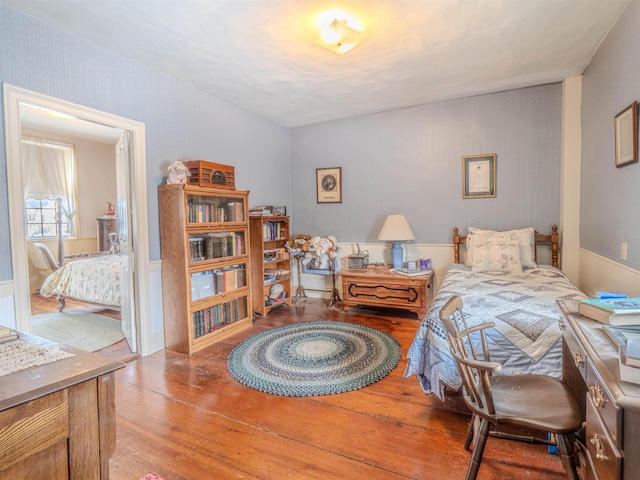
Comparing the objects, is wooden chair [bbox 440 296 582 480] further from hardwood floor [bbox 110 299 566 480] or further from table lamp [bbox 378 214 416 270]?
table lamp [bbox 378 214 416 270]

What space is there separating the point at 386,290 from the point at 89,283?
11.9 feet

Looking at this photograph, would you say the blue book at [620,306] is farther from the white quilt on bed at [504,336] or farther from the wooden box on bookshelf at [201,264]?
the wooden box on bookshelf at [201,264]

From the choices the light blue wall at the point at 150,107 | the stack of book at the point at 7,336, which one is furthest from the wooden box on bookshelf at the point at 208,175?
the stack of book at the point at 7,336

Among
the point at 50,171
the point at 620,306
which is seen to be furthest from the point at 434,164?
the point at 50,171

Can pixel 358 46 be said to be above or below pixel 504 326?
above

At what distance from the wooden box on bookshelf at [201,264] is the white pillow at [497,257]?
2.47 meters

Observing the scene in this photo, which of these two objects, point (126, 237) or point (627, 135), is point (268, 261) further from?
point (627, 135)

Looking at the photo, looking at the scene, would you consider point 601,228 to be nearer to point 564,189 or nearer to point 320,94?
point 564,189

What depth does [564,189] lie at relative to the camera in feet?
11.0

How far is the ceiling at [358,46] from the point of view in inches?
83.0

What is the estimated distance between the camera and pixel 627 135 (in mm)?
2064

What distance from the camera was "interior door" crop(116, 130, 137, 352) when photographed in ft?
9.42

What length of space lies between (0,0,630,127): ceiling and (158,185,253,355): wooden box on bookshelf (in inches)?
43.9

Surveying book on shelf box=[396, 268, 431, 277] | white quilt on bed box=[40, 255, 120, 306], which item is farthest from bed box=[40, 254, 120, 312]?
book on shelf box=[396, 268, 431, 277]
